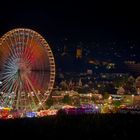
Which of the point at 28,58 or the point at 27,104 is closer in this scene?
the point at 28,58

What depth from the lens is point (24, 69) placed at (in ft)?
62.8

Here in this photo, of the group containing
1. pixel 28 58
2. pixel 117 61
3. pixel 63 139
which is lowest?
pixel 63 139

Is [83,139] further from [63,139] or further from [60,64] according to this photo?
[60,64]

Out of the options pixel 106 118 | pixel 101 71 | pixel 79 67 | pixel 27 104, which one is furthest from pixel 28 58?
pixel 101 71

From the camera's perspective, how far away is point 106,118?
6.37 m

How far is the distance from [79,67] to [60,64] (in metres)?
7.67

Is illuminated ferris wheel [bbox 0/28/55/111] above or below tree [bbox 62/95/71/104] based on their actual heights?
above

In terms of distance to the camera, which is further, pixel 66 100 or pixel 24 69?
pixel 66 100

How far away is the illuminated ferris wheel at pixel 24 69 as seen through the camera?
1931cm

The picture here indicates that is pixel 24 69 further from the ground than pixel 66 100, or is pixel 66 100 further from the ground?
pixel 24 69

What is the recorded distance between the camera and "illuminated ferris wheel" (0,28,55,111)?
19312 mm

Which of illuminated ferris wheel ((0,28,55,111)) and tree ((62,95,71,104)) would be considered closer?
illuminated ferris wheel ((0,28,55,111))

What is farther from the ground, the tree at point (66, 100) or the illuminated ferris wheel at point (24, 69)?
the illuminated ferris wheel at point (24, 69)

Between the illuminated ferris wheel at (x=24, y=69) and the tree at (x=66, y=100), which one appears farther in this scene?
the tree at (x=66, y=100)
